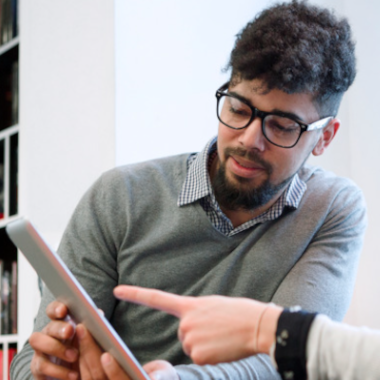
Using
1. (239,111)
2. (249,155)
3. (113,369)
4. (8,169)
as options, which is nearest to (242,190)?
(249,155)

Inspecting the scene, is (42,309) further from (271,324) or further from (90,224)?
(271,324)

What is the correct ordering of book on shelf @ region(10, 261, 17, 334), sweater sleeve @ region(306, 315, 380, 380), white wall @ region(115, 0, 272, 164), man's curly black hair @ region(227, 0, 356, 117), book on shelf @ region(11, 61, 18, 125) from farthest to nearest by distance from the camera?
1. book on shelf @ region(11, 61, 18, 125)
2. book on shelf @ region(10, 261, 17, 334)
3. white wall @ region(115, 0, 272, 164)
4. man's curly black hair @ region(227, 0, 356, 117)
5. sweater sleeve @ region(306, 315, 380, 380)

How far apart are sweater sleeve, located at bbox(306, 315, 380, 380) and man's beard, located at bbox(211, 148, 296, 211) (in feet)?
2.19

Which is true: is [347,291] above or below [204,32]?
below

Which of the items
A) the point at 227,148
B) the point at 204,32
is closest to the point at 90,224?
the point at 227,148

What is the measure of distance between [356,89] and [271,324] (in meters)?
1.98

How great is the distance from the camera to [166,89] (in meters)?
2.33

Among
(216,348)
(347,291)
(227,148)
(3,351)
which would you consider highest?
(227,148)

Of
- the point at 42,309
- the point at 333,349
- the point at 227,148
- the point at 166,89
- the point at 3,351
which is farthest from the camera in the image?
the point at 3,351

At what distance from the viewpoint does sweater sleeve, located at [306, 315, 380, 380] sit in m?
0.78

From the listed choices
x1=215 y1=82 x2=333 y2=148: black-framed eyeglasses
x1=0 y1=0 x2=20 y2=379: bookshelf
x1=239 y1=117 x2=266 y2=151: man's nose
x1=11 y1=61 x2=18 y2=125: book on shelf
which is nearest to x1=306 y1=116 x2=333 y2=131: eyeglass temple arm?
x1=215 y1=82 x2=333 y2=148: black-framed eyeglasses

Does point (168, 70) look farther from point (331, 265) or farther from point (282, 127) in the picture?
point (331, 265)

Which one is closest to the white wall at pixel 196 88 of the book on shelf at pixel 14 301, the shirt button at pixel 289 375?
the book on shelf at pixel 14 301

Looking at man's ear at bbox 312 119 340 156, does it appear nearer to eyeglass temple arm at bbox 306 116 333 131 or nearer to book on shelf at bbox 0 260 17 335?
eyeglass temple arm at bbox 306 116 333 131
